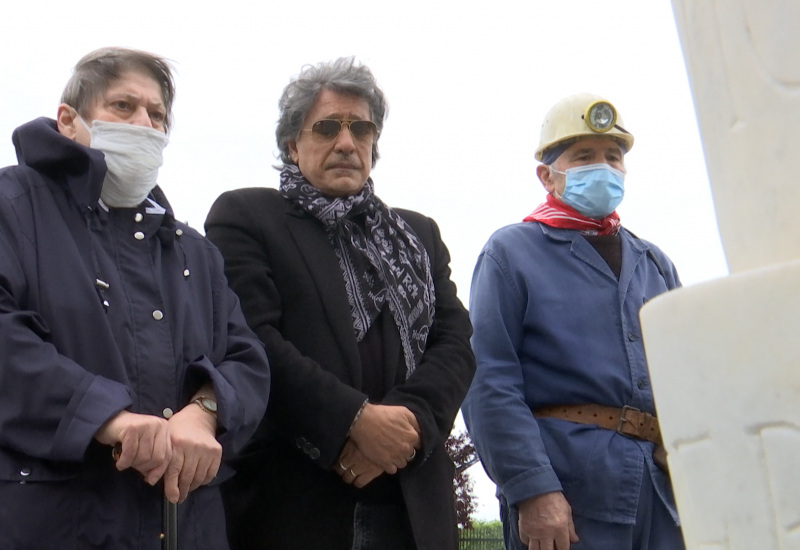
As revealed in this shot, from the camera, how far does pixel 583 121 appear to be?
13.2 feet

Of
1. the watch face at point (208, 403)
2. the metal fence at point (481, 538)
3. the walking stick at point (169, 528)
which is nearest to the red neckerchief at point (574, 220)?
the watch face at point (208, 403)

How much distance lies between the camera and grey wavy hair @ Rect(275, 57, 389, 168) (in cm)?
370

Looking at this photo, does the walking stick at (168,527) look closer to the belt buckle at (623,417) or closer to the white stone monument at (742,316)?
the white stone monument at (742,316)

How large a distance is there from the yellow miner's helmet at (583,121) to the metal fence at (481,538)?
22.3 feet

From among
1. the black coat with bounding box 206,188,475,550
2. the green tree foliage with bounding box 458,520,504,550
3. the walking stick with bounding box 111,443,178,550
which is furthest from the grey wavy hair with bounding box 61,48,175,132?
the green tree foliage with bounding box 458,520,504,550

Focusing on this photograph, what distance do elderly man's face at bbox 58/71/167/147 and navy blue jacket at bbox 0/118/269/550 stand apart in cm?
8

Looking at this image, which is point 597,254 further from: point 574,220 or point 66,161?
point 66,161

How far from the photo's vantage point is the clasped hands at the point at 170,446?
243 centimetres

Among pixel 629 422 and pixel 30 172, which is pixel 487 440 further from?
pixel 30 172

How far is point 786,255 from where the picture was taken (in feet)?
5.30

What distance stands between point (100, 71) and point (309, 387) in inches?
42.7

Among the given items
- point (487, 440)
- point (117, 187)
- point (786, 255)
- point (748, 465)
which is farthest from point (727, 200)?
point (487, 440)

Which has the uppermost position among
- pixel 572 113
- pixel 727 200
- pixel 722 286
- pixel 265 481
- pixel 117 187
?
pixel 572 113

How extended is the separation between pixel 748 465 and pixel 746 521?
3.2 inches
